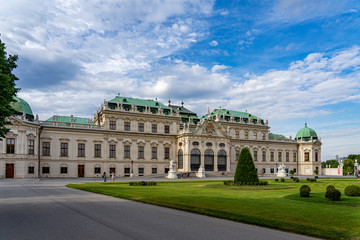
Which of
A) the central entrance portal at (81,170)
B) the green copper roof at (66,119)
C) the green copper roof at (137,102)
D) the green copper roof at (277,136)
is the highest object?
the green copper roof at (137,102)

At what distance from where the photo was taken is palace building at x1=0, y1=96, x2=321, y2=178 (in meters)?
56.1

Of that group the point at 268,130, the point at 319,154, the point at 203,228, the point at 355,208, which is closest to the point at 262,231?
the point at 203,228

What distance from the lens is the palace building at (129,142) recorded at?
56062 mm

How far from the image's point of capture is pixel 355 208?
16.8m

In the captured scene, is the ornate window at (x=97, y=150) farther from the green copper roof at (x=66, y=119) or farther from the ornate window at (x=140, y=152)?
the ornate window at (x=140, y=152)

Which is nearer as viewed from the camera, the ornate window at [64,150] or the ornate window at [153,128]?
the ornate window at [64,150]

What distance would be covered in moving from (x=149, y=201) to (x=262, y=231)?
1026 centimetres

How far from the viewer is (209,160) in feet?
247

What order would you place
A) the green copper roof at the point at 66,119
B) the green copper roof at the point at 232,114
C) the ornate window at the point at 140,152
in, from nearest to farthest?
1. the green copper roof at the point at 66,119
2. the ornate window at the point at 140,152
3. the green copper roof at the point at 232,114

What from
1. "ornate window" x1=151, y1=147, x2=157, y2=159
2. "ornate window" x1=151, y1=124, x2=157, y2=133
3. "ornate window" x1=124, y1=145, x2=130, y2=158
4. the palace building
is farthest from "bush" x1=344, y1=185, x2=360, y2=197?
"ornate window" x1=151, y1=124, x2=157, y2=133

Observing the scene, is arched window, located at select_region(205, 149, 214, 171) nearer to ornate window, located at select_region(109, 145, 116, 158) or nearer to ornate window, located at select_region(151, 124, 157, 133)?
ornate window, located at select_region(151, 124, 157, 133)

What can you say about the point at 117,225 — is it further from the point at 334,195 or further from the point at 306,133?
the point at 306,133

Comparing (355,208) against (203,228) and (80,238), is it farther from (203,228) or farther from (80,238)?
(80,238)

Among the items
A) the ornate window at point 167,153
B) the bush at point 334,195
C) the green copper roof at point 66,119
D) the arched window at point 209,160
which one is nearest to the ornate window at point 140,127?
the ornate window at point 167,153
